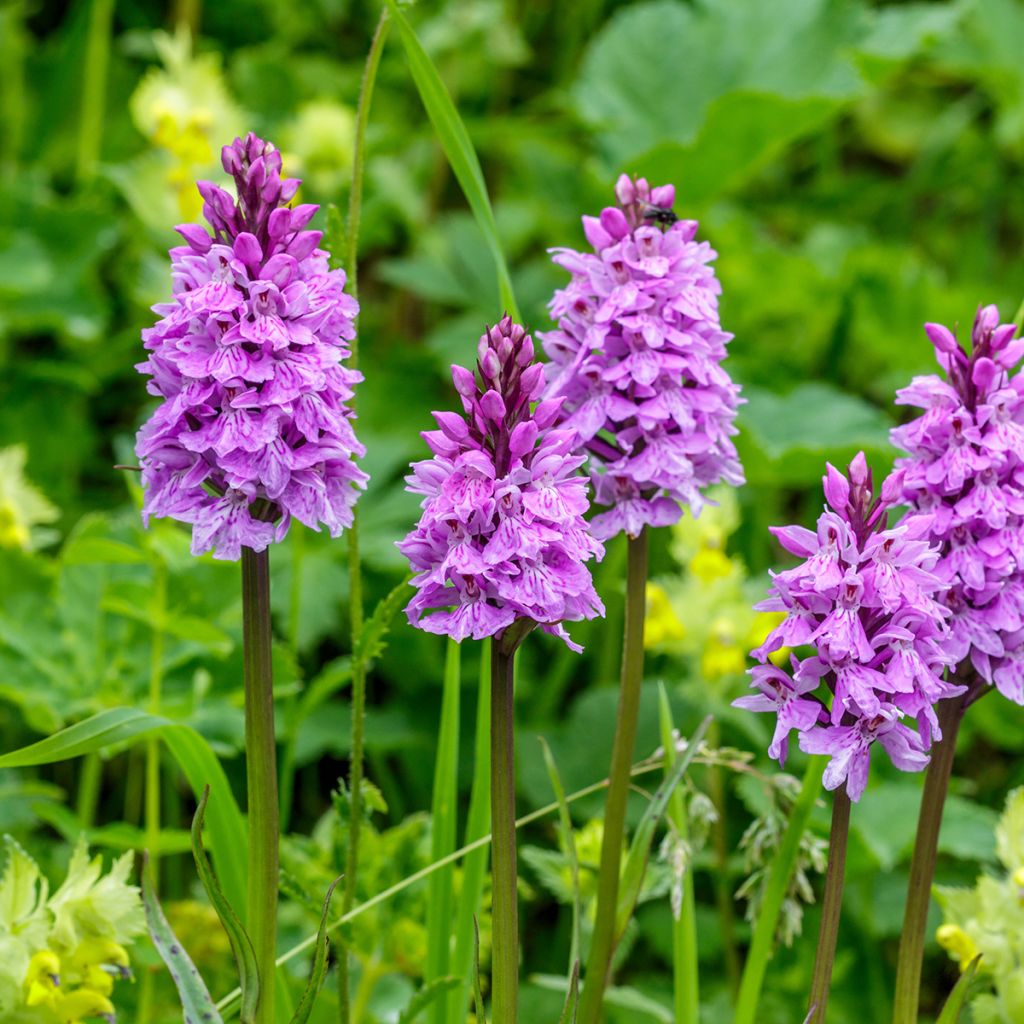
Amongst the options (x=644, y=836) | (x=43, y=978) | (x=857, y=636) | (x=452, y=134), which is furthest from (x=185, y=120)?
(x=857, y=636)

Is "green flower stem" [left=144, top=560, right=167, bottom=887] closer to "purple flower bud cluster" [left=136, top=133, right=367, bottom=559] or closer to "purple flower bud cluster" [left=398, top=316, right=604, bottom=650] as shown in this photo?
"purple flower bud cluster" [left=136, top=133, right=367, bottom=559]

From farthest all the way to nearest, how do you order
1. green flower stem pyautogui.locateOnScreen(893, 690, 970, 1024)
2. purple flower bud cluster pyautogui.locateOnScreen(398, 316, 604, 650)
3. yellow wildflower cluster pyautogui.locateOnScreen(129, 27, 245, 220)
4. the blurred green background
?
1. yellow wildflower cluster pyautogui.locateOnScreen(129, 27, 245, 220)
2. the blurred green background
3. green flower stem pyautogui.locateOnScreen(893, 690, 970, 1024)
4. purple flower bud cluster pyautogui.locateOnScreen(398, 316, 604, 650)

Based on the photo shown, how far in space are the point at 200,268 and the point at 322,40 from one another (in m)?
3.56

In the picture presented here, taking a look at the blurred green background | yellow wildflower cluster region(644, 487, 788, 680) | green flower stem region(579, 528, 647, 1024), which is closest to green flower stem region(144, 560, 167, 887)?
the blurred green background

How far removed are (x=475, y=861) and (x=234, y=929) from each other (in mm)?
445

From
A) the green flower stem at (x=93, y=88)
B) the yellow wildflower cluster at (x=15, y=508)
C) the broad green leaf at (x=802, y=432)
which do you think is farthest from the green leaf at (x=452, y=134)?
the green flower stem at (x=93, y=88)

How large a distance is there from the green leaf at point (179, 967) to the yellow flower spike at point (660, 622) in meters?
1.26

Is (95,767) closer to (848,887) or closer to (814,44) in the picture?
(848,887)

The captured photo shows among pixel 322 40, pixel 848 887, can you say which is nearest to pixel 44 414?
pixel 322 40

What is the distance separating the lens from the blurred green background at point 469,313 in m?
2.46

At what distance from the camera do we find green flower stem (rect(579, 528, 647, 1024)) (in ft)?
5.38

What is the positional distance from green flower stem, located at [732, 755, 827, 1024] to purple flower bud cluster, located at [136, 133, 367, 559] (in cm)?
66

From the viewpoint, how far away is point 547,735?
9.52ft

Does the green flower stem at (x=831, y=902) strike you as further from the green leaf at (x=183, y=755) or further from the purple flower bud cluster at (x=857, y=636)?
the green leaf at (x=183, y=755)
